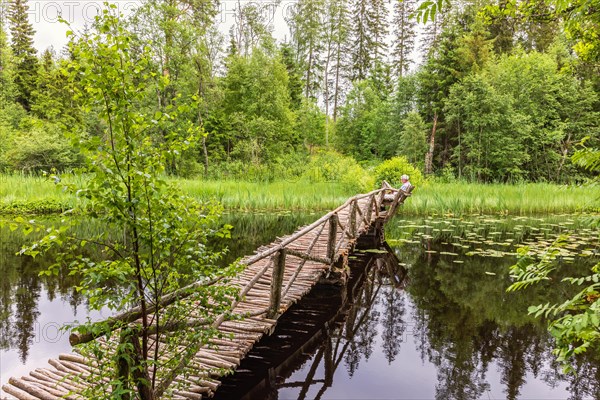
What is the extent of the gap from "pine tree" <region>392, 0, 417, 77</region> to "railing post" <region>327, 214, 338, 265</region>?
1491 inches

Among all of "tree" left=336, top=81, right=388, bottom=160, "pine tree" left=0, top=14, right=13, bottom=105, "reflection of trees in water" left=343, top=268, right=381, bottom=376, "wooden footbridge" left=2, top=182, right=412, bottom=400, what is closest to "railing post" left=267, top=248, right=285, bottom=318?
"wooden footbridge" left=2, top=182, right=412, bottom=400

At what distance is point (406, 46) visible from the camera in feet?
138

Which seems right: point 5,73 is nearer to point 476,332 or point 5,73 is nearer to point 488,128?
point 488,128

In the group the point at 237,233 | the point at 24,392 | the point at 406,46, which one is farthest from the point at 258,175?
the point at 406,46

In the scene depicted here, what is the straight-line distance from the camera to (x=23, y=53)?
120ft

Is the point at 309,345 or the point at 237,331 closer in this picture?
the point at 237,331

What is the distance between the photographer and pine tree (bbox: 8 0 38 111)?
1368 inches

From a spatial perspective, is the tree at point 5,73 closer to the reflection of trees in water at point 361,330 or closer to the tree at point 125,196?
the reflection of trees in water at point 361,330

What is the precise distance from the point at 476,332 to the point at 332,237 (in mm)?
2778

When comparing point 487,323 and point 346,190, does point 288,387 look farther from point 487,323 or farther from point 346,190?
point 346,190

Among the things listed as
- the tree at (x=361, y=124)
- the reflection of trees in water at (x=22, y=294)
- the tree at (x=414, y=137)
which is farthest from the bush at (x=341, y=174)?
the reflection of trees in water at (x=22, y=294)

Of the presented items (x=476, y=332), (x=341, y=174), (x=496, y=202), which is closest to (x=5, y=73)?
(x=341, y=174)

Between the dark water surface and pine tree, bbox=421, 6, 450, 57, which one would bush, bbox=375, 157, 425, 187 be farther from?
pine tree, bbox=421, 6, 450, 57

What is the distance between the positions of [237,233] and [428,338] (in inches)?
316
